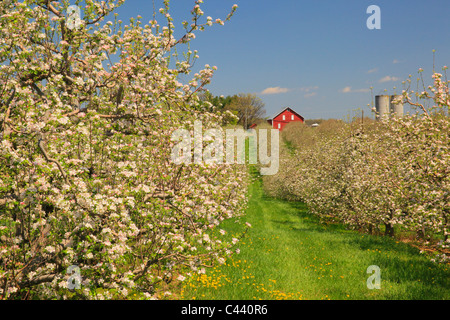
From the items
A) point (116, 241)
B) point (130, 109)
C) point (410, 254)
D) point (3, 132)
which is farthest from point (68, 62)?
point (410, 254)

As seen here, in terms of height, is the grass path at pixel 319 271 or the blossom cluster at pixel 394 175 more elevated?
the blossom cluster at pixel 394 175

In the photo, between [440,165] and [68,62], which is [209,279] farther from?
[440,165]

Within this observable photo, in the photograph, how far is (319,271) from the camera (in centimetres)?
1178

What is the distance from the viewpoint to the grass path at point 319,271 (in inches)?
374
